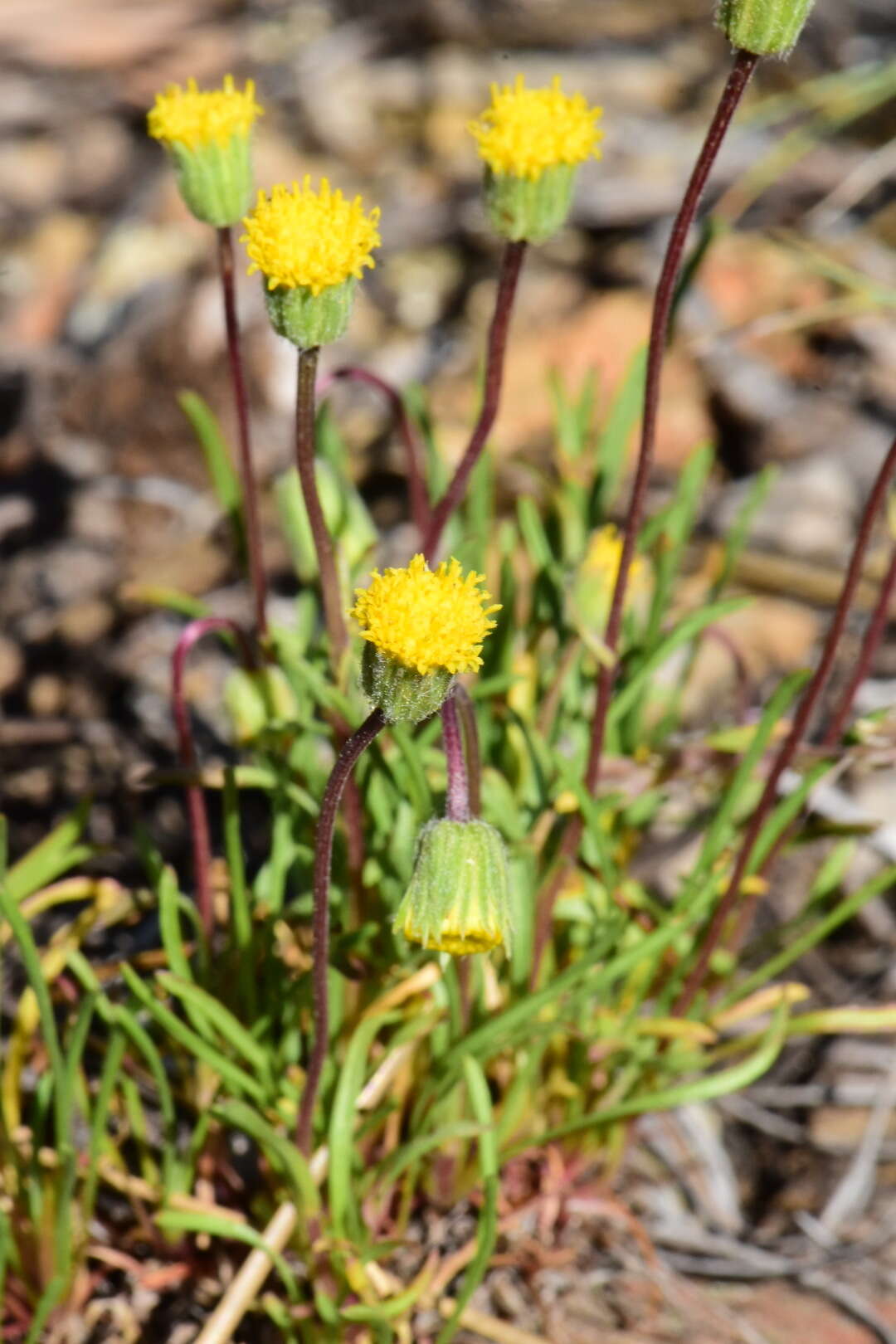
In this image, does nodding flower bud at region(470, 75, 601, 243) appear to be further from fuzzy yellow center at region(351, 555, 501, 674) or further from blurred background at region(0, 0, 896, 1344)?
blurred background at region(0, 0, 896, 1344)

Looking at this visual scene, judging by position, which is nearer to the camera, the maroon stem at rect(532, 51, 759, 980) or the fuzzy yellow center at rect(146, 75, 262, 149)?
the maroon stem at rect(532, 51, 759, 980)

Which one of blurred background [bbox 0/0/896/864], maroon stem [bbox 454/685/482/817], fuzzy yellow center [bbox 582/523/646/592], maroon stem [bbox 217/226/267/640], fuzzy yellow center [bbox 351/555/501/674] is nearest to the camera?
fuzzy yellow center [bbox 351/555/501/674]

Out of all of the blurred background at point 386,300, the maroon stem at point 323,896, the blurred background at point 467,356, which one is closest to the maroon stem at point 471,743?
the maroon stem at point 323,896

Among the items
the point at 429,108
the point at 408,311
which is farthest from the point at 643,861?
the point at 429,108

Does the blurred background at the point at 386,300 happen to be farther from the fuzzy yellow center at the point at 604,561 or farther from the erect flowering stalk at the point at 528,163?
the erect flowering stalk at the point at 528,163

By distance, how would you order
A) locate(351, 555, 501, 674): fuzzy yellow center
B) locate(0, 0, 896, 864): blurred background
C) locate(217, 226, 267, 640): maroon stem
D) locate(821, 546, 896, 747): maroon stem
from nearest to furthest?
locate(351, 555, 501, 674): fuzzy yellow center < locate(217, 226, 267, 640): maroon stem < locate(821, 546, 896, 747): maroon stem < locate(0, 0, 896, 864): blurred background

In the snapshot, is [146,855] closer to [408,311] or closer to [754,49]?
[754,49]

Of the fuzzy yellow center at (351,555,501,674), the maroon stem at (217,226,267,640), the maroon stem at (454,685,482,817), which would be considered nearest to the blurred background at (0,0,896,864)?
the maroon stem at (217,226,267,640)
